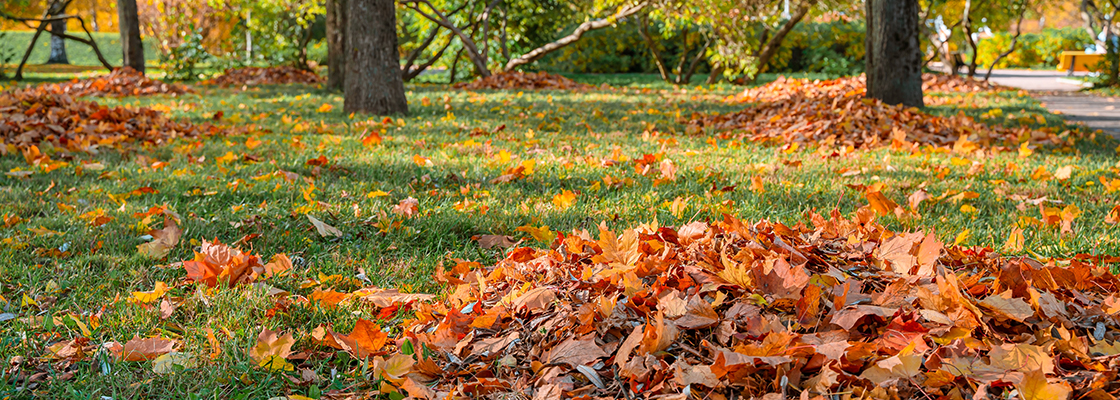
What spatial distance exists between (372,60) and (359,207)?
180 inches

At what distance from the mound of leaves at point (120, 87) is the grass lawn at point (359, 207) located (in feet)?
20.1

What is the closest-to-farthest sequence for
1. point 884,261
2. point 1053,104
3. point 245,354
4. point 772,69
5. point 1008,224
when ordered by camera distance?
1. point 245,354
2. point 884,261
3. point 1008,224
4. point 1053,104
5. point 772,69

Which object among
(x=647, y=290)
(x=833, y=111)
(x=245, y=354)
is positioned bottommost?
(x=245, y=354)

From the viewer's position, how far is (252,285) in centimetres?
230

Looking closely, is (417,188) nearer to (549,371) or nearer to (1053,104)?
(549,371)

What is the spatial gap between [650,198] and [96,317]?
2.28m

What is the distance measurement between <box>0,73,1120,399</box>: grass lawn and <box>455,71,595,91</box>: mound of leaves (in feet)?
21.0

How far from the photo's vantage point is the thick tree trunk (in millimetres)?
7332

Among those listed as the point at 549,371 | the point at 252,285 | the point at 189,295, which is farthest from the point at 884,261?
the point at 189,295

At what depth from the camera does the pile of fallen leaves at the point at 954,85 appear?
13.8 meters

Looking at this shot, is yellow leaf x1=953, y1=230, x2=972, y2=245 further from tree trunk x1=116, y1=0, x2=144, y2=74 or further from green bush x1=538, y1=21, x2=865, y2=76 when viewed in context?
green bush x1=538, y1=21, x2=865, y2=76

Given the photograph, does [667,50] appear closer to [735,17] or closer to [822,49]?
[822,49]

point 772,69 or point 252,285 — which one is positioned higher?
point 772,69

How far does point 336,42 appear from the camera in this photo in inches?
445
